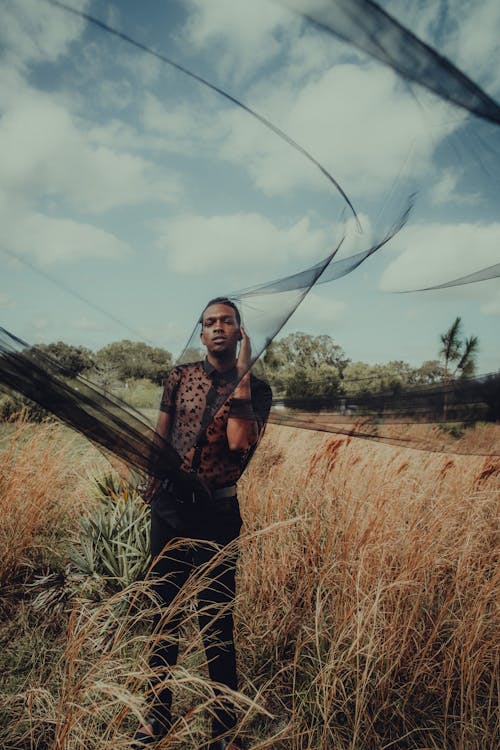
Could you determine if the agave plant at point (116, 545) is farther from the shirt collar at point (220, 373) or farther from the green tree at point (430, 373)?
the green tree at point (430, 373)

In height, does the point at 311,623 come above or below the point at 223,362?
below

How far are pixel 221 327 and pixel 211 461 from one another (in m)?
0.56

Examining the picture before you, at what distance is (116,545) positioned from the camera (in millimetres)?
3201

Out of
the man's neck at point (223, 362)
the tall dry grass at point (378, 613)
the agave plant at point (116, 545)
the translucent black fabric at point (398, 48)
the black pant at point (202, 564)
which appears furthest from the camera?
the agave plant at point (116, 545)

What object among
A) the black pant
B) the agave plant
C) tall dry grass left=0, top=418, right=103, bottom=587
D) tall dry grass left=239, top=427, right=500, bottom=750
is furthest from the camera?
tall dry grass left=0, top=418, right=103, bottom=587

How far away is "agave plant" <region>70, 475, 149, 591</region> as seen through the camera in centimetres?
299

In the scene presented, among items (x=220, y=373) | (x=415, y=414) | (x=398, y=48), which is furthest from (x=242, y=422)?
(x=398, y=48)

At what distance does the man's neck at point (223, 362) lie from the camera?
135 cm

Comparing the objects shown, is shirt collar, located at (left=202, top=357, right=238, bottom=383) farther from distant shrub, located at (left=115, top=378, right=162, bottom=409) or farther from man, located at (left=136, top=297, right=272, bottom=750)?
distant shrub, located at (left=115, top=378, right=162, bottom=409)

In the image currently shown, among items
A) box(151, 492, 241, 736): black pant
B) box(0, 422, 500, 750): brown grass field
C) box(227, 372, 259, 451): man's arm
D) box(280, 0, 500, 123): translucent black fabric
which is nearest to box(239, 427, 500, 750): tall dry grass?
box(0, 422, 500, 750): brown grass field

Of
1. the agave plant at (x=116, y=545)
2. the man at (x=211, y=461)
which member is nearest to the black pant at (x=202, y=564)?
the man at (x=211, y=461)

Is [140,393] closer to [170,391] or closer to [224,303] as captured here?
[170,391]

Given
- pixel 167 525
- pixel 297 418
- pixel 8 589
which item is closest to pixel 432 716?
pixel 167 525

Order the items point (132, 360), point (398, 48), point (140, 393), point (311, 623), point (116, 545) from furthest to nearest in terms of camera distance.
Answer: point (116, 545), point (311, 623), point (140, 393), point (132, 360), point (398, 48)
